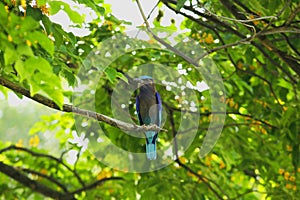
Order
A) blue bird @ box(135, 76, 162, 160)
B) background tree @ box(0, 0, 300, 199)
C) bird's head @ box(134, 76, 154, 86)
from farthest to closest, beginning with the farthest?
bird's head @ box(134, 76, 154, 86) → blue bird @ box(135, 76, 162, 160) → background tree @ box(0, 0, 300, 199)

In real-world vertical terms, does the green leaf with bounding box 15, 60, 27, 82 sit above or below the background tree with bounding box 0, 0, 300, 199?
below

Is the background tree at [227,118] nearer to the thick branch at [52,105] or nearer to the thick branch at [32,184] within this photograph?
the thick branch at [32,184]

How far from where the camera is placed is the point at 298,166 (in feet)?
13.6

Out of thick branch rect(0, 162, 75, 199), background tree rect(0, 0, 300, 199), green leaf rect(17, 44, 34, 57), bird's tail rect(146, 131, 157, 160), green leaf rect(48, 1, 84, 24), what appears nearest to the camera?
green leaf rect(17, 44, 34, 57)

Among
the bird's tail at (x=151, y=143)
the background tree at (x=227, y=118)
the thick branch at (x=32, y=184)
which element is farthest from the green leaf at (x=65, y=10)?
Answer: the thick branch at (x=32, y=184)

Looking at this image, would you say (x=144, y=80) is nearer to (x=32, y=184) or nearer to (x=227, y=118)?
(x=227, y=118)

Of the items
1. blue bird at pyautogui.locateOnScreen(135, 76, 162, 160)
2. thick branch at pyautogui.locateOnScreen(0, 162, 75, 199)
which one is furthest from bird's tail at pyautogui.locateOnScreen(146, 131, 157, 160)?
thick branch at pyautogui.locateOnScreen(0, 162, 75, 199)

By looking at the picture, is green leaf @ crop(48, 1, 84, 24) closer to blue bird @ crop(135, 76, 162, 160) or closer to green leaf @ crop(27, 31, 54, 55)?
green leaf @ crop(27, 31, 54, 55)

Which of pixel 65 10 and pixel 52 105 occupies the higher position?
pixel 65 10

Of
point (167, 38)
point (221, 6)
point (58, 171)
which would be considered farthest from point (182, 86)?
point (58, 171)

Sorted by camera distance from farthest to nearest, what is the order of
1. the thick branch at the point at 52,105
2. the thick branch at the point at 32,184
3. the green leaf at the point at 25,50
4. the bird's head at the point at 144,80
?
1. the thick branch at the point at 32,184
2. the bird's head at the point at 144,80
3. the thick branch at the point at 52,105
4. the green leaf at the point at 25,50

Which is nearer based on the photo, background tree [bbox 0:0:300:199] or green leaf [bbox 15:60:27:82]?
green leaf [bbox 15:60:27:82]

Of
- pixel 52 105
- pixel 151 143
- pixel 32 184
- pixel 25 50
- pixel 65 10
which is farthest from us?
pixel 32 184

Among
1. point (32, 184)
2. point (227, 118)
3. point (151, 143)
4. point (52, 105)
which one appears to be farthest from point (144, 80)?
point (52, 105)
